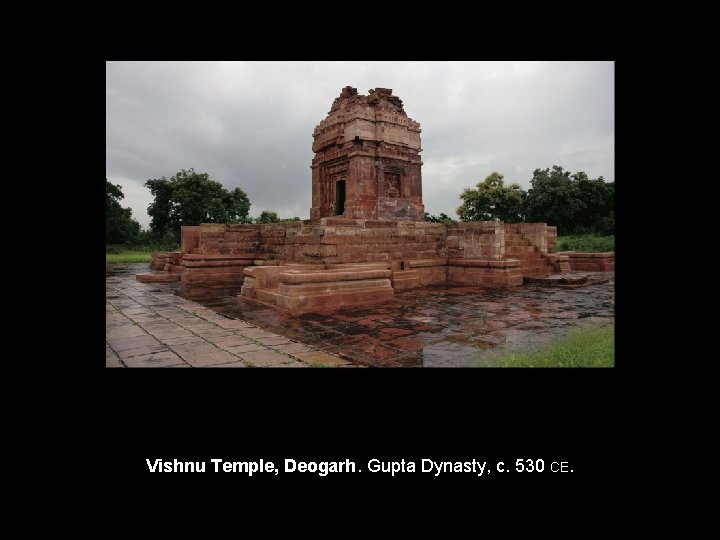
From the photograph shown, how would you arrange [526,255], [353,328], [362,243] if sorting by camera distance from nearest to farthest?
[353,328]
[362,243]
[526,255]

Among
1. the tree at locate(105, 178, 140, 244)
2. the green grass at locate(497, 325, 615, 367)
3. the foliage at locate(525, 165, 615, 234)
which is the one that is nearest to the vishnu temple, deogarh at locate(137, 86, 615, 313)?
the green grass at locate(497, 325, 615, 367)

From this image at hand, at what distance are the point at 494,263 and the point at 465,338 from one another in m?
5.36

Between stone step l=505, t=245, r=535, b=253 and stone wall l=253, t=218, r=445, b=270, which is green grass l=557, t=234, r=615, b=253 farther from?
stone wall l=253, t=218, r=445, b=270

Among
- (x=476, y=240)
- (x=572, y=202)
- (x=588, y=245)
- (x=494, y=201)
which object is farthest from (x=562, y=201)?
(x=476, y=240)

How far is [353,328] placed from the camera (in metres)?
4.99

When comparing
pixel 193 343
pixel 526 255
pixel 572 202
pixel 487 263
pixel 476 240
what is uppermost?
pixel 572 202

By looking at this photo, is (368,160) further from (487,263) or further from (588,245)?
(588,245)

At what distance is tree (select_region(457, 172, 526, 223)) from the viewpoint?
33.9m

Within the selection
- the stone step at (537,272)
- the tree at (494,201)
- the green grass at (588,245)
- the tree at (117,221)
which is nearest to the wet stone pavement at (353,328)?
the stone step at (537,272)

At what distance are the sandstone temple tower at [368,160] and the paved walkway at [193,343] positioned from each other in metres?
6.83

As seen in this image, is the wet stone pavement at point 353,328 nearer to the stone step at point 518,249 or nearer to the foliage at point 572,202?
the stone step at point 518,249

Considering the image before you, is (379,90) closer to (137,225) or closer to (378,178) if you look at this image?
(378,178)

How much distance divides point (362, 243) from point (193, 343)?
4.77 m
